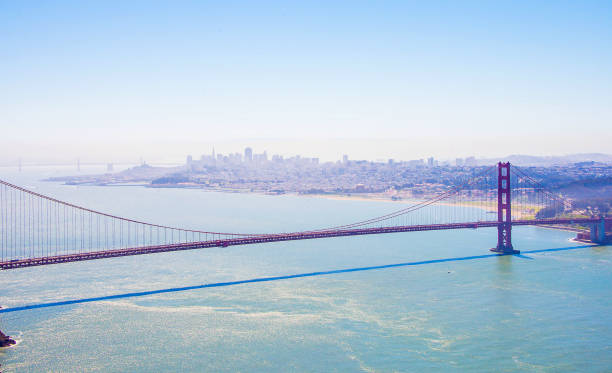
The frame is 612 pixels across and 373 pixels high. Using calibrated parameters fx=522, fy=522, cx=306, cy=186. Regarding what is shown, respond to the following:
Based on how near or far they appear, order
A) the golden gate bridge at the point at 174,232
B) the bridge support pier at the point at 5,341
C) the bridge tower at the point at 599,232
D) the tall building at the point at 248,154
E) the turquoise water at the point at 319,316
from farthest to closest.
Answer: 1. the tall building at the point at 248,154
2. the bridge tower at the point at 599,232
3. the golden gate bridge at the point at 174,232
4. the bridge support pier at the point at 5,341
5. the turquoise water at the point at 319,316

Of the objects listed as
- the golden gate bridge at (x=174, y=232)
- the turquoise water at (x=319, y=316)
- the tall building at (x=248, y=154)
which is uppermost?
the tall building at (x=248, y=154)

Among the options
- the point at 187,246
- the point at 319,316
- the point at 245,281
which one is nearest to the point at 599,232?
the point at 245,281

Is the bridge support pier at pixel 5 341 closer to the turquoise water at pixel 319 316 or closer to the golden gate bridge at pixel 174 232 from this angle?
the turquoise water at pixel 319 316

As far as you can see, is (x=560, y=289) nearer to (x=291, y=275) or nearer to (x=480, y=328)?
(x=480, y=328)

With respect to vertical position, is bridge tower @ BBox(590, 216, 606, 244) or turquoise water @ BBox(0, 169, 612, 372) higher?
bridge tower @ BBox(590, 216, 606, 244)

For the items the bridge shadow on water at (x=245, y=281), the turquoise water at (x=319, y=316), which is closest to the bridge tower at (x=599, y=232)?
the bridge shadow on water at (x=245, y=281)

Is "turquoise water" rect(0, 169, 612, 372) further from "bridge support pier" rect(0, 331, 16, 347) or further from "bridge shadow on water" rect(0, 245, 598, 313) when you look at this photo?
"bridge shadow on water" rect(0, 245, 598, 313)

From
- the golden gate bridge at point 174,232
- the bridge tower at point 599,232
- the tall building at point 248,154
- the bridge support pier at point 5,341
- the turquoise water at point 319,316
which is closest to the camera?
the turquoise water at point 319,316

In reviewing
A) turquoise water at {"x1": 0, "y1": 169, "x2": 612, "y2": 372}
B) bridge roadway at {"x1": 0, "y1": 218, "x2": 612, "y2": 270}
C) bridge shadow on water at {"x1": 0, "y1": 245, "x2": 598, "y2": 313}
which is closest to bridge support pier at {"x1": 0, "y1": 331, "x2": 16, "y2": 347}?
turquoise water at {"x1": 0, "y1": 169, "x2": 612, "y2": 372}
